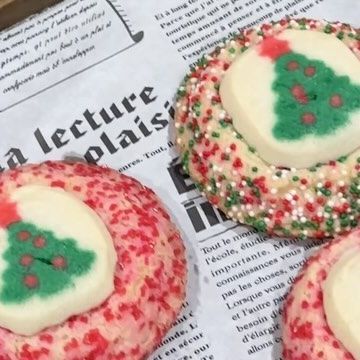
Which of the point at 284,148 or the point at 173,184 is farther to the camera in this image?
the point at 173,184

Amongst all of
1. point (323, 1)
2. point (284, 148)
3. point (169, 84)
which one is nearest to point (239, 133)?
point (284, 148)

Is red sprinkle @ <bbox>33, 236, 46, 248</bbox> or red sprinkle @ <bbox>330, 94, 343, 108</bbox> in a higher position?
red sprinkle @ <bbox>33, 236, 46, 248</bbox>

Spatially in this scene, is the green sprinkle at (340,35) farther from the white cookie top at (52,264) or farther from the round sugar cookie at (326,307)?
the white cookie top at (52,264)

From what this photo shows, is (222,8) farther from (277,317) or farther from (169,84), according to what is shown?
(277,317)

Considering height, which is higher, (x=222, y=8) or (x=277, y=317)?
(x=222, y=8)

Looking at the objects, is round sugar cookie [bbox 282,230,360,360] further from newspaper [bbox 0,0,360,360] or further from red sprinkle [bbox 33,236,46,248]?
red sprinkle [bbox 33,236,46,248]

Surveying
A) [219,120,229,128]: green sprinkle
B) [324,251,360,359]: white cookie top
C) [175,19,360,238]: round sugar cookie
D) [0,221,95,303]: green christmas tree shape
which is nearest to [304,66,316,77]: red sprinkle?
[175,19,360,238]: round sugar cookie

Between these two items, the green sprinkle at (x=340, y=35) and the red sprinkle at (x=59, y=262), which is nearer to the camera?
the red sprinkle at (x=59, y=262)

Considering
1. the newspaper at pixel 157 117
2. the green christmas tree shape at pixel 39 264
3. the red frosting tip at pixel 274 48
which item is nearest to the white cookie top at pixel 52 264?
the green christmas tree shape at pixel 39 264
